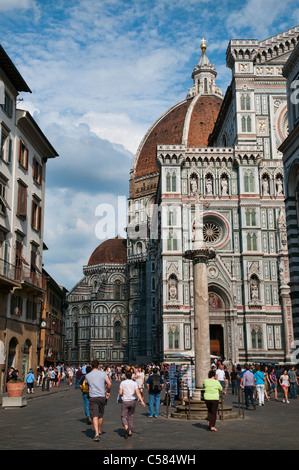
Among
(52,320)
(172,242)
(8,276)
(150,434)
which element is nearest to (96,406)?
(150,434)

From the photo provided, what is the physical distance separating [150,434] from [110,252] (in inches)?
3445

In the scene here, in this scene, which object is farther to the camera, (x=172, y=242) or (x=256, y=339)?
(x=172, y=242)

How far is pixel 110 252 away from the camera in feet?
327

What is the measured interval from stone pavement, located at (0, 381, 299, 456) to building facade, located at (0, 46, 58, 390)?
11.6 m

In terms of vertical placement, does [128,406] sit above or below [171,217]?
below

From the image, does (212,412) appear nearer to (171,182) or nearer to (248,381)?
(248,381)

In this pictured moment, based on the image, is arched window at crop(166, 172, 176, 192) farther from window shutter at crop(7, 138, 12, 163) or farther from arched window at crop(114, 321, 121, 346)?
arched window at crop(114, 321, 121, 346)

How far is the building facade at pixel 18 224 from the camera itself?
28.3 m

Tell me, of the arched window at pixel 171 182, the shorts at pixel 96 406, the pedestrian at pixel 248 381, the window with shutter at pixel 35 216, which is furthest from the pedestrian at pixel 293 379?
the arched window at pixel 171 182

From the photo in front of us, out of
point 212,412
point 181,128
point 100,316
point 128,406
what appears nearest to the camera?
point 128,406

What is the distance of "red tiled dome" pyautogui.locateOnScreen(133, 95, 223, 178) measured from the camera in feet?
324
